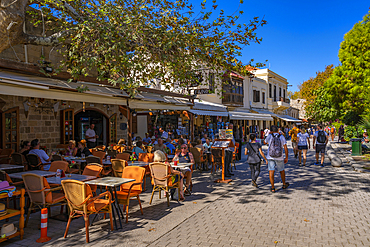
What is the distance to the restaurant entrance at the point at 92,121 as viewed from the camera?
13.4 meters

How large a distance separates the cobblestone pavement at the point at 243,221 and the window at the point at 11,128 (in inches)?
198

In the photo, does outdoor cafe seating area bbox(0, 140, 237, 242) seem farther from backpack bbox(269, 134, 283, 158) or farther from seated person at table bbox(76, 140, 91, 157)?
backpack bbox(269, 134, 283, 158)

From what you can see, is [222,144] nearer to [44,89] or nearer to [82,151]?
[82,151]

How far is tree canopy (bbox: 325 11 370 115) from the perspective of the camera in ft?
56.6

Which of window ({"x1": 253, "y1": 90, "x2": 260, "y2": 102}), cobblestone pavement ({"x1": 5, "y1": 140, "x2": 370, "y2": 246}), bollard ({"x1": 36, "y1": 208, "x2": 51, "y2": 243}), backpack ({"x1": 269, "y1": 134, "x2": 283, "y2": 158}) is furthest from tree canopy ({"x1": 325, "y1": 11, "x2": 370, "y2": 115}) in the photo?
bollard ({"x1": 36, "y1": 208, "x2": 51, "y2": 243})

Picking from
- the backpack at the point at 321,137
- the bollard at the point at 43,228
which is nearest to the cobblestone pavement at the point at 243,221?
the bollard at the point at 43,228

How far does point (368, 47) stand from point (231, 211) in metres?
17.6

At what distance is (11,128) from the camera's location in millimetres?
9094

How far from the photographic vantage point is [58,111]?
1066 centimetres

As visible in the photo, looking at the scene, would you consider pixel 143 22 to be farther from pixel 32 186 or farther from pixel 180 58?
pixel 32 186

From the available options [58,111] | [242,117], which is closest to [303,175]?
[58,111]

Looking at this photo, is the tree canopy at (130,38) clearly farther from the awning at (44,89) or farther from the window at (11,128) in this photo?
the window at (11,128)

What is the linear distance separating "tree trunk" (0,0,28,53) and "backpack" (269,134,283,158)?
6.38 metres

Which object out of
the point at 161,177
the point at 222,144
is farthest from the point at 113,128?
the point at 161,177
